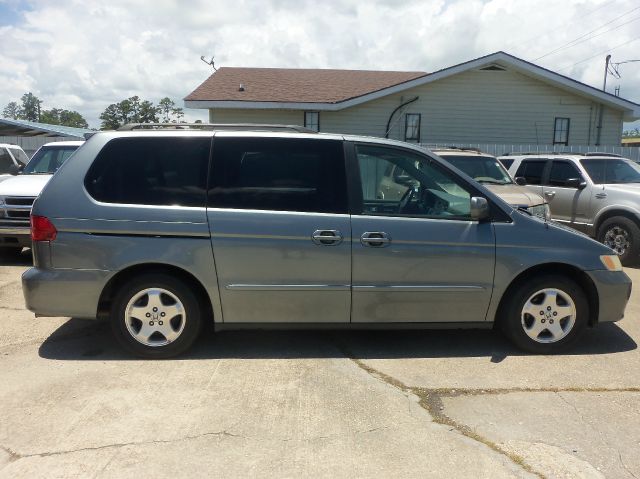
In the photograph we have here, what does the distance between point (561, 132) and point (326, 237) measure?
16350mm

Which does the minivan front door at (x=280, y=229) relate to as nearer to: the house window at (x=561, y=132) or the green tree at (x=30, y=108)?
the house window at (x=561, y=132)

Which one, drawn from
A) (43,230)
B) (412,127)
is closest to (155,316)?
(43,230)

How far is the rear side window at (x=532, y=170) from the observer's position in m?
9.66

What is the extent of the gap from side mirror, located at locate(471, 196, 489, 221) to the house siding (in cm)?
1315

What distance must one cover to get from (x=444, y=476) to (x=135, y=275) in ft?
8.90

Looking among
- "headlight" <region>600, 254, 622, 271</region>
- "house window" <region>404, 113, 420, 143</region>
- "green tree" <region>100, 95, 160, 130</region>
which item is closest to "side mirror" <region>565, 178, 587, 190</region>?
"headlight" <region>600, 254, 622, 271</region>

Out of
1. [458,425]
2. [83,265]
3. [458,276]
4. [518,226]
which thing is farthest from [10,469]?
[518,226]

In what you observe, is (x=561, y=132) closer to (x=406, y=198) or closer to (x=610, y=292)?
(x=610, y=292)

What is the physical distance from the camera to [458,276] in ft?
13.6

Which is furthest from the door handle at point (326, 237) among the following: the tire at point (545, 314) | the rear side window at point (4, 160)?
the rear side window at point (4, 160)

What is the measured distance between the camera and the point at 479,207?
158 inches

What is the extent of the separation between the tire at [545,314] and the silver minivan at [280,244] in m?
0.01

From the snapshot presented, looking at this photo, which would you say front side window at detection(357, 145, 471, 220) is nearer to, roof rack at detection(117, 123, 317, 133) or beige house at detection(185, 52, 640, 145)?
roof rack at detection(117, 123, 317, 133)

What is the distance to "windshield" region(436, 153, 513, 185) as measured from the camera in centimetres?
860
